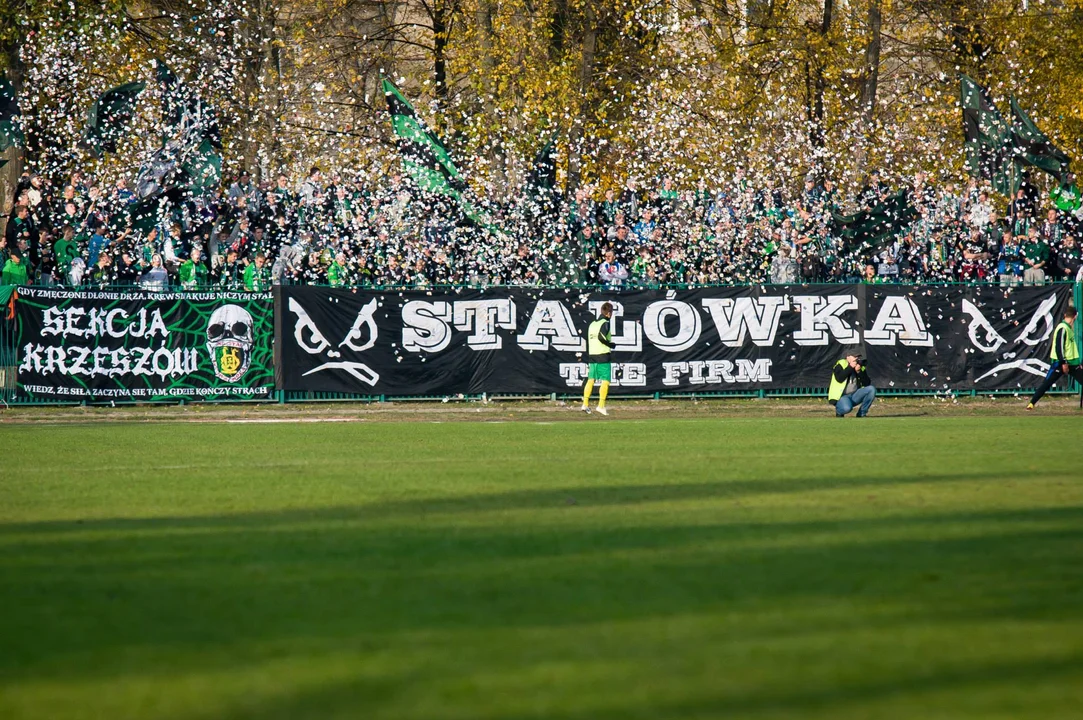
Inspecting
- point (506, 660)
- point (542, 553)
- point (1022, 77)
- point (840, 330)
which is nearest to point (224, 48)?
→ point (840, 330)

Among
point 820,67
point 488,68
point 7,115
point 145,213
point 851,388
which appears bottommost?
point 851,388

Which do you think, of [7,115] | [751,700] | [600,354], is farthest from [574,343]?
[751,700]

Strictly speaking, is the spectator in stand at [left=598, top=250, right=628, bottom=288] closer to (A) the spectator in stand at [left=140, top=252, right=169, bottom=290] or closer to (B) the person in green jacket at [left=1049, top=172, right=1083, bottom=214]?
(A) the spectator in stand at [left=140, top=252, right=169, bottom=290]

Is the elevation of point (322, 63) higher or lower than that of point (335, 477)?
higher

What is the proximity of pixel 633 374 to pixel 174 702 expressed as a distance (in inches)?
918

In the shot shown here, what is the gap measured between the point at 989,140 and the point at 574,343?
404 inches

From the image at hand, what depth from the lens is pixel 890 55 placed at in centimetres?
4109

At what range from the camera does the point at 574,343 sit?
27.9 metres

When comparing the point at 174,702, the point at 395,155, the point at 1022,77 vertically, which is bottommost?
the point at 174,702

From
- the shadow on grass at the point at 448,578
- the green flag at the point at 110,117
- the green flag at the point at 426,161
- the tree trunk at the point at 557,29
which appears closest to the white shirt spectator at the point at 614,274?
the green flag at the point at 426,161

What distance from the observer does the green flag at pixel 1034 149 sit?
1201 inches

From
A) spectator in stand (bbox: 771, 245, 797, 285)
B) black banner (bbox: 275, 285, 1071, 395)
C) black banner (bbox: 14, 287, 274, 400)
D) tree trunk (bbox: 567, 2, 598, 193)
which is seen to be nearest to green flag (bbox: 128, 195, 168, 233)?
black banner (bbox: 14, 287, 274, 400)

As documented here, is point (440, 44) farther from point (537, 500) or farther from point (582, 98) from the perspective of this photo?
point (537, 500)

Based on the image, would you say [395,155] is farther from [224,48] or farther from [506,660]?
[506,660]
